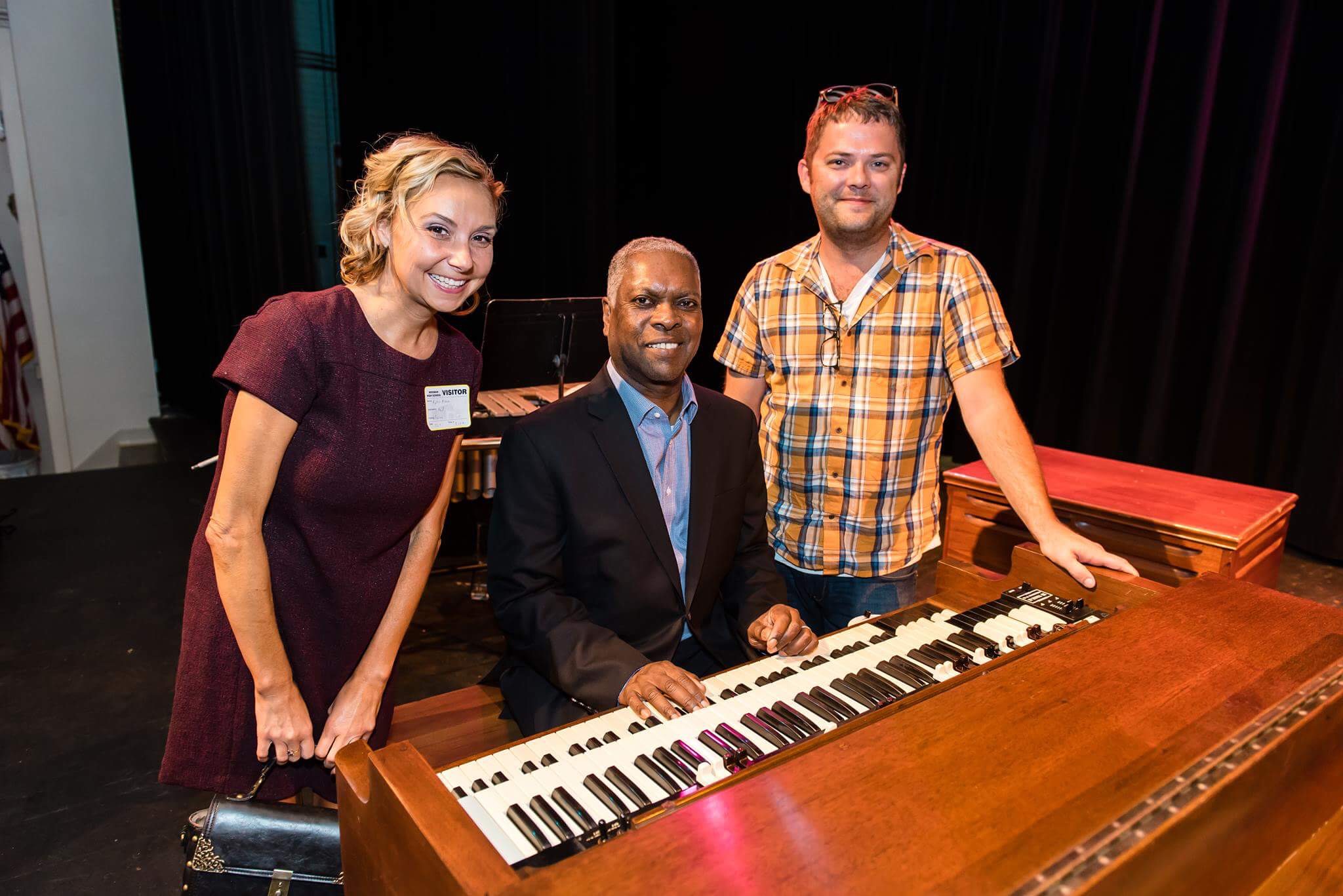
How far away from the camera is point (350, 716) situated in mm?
1893

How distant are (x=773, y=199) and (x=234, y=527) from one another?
6652mm

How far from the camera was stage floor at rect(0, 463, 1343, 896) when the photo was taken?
2.80 m

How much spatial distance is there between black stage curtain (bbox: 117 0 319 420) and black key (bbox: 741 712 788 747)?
560cm

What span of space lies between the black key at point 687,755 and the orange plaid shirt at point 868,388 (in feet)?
4.01

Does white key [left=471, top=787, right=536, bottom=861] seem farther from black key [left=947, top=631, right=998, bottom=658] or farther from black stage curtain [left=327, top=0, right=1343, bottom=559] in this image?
black stage curtain [left=327, top=0, right=1343, bottom=559]

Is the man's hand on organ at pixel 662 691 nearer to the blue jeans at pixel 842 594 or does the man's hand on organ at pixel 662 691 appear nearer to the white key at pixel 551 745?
the white key at pixel 551 745

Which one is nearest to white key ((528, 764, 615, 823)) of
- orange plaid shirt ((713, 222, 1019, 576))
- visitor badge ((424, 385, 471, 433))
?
visitor badge ((424, 385, 471, 433))

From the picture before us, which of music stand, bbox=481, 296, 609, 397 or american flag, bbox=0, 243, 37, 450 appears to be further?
american flag, bbox=0, 243, 37, 450

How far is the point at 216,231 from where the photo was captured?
728 cm

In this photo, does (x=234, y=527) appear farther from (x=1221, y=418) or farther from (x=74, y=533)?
(x=1221, y=418)

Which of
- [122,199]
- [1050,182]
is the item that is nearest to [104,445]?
[122,199]

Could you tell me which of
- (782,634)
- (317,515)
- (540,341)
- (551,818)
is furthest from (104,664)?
(551,818)

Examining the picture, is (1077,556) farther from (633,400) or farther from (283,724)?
(283,724)

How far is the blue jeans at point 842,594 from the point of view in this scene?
2.54m
